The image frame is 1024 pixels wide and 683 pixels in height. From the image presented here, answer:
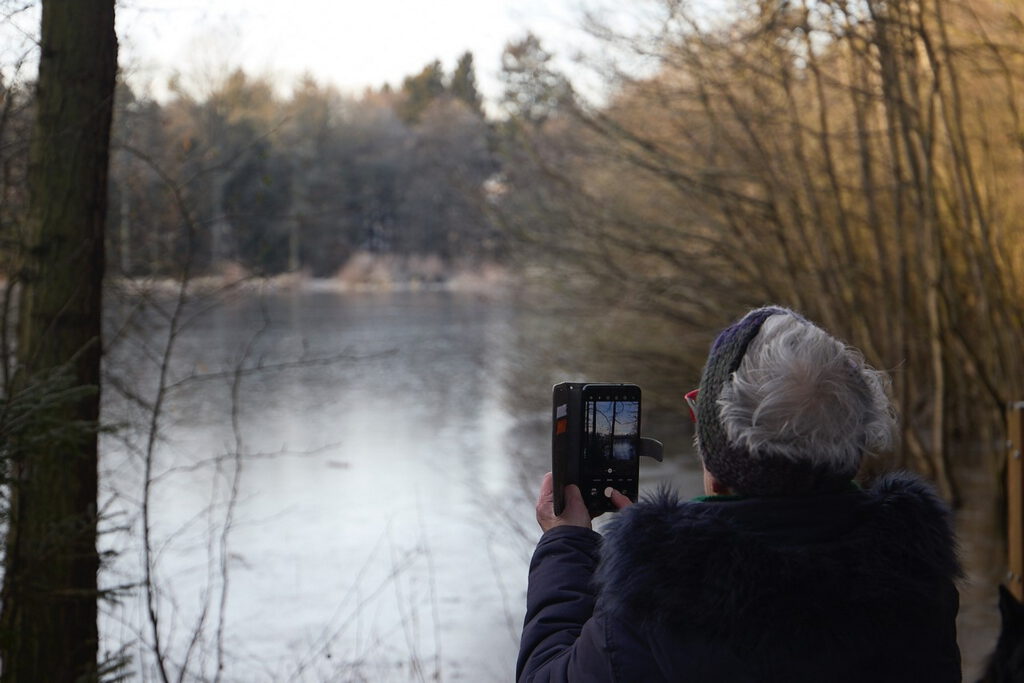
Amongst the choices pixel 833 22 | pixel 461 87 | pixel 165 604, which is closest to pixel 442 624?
pixel 165 604

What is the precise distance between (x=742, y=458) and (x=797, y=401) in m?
0.10

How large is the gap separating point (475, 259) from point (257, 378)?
726cm

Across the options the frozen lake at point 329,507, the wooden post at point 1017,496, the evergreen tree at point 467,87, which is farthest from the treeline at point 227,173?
the wooden post at point 1017,496

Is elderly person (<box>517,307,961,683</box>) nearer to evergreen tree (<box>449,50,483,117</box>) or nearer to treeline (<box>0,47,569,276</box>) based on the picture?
treeline (<box>0,47,569,276</box>)

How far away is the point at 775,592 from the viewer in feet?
4.57

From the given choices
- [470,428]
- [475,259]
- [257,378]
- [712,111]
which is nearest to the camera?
Result: [712,111]

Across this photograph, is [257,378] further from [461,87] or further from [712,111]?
[712,111]

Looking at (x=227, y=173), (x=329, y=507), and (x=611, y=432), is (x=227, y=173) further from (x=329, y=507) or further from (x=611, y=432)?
(x=329, y=507)

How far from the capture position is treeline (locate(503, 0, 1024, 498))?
7.44 meters

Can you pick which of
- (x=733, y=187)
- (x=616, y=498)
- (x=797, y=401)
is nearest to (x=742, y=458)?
(x=797, y=401)

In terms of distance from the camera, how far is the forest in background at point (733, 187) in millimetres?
6309

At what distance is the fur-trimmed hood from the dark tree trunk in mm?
2457

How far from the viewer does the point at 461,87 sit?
10367mm

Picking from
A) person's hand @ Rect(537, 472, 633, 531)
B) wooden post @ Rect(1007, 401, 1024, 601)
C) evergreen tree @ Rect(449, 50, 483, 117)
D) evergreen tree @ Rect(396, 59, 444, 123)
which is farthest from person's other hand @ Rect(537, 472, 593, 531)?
evergreen tree @ Rect(396, 59, 444, 123)
